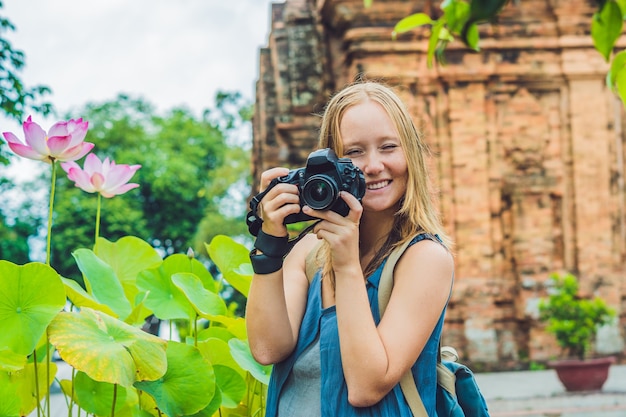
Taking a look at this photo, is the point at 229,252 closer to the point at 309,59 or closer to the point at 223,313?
the point at 223,313

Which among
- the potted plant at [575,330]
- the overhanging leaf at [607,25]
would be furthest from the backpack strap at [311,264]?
the potted plant at [575,330]

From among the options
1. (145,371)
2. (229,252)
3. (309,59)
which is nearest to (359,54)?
(309,59)

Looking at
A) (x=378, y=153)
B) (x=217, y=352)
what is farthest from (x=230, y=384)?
(x=378, y=153)

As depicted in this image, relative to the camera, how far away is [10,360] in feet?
6.48

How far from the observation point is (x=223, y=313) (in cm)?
245

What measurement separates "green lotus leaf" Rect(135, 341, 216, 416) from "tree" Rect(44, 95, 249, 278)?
1803 centimetres

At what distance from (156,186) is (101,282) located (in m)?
26.4

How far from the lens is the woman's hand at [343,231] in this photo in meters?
1.66

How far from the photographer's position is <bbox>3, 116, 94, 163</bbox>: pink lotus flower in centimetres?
212

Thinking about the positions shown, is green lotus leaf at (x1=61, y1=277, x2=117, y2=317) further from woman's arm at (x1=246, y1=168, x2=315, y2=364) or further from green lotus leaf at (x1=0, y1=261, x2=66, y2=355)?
woman's arm at (x1=246, y1=168, x2=315, y2=364)

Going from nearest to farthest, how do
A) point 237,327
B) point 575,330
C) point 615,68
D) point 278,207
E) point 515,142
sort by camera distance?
point 615,68 < point 278,207 < point 237,327 < point 575,330 < point 515,142

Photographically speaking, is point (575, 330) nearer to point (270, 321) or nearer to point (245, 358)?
point (245, 358)

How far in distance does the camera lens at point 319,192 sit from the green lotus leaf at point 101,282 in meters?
0.85

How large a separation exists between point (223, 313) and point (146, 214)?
2708cm
